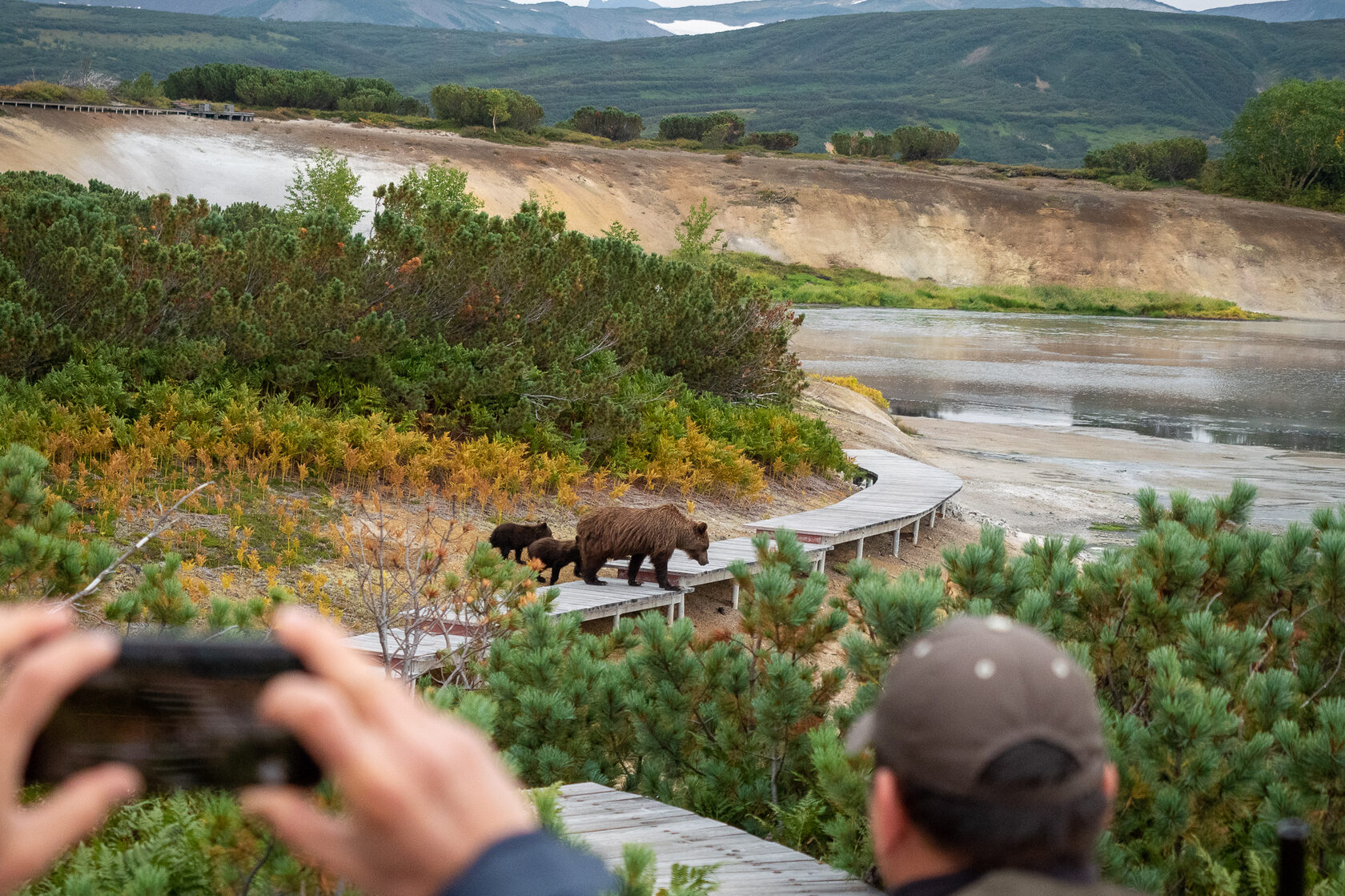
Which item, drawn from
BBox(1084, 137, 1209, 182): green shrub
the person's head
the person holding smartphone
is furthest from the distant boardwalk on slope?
BBox(1084, 137, 1209, 182): green shrub

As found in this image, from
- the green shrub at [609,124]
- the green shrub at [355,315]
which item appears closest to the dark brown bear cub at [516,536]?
the green shrub at [355,315]

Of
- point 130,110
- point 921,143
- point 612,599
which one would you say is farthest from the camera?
point 921,143

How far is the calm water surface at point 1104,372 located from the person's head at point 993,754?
1011 inches

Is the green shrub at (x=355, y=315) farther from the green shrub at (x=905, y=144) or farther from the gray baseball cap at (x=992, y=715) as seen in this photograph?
the green shrub at (x=905, y=144)

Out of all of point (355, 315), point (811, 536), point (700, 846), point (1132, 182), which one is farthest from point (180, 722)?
point (1132, 182)

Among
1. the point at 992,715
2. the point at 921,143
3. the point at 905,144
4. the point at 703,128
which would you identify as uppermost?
the point at 703,128

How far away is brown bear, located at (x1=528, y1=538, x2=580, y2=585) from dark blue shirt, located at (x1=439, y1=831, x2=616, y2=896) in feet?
26.5

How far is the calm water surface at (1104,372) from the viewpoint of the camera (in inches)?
1073

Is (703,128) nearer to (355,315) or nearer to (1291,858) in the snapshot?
(355,315)

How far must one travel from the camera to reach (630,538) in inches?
354

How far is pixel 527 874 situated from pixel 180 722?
13.1 inches

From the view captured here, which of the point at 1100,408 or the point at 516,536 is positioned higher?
the point at 516,536

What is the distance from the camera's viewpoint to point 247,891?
2139 millimetres

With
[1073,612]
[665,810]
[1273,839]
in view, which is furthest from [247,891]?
[1073,612]
